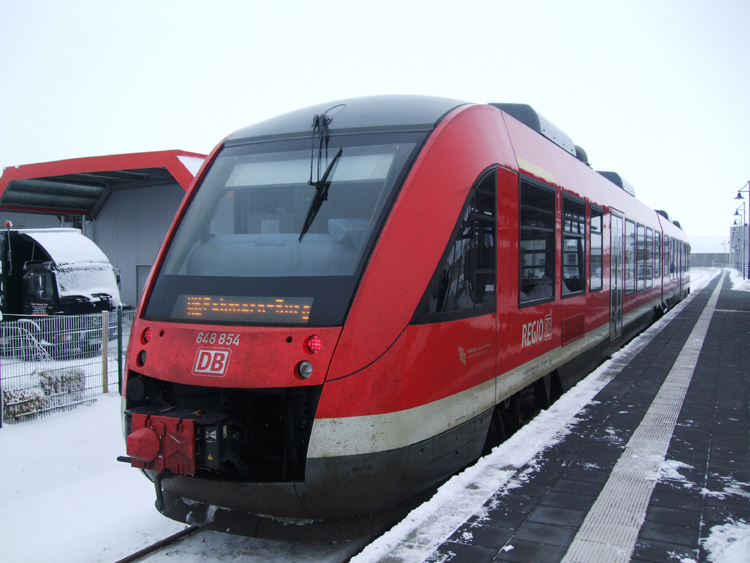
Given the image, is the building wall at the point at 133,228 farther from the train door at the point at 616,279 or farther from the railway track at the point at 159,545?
the railway track at the point at 159,545

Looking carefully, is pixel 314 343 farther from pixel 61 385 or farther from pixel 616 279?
pixel 616 279

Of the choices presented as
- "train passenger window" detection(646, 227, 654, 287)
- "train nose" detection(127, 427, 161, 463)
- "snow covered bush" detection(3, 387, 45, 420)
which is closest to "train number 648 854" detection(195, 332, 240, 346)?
"train nose" detection(127, 427, 161, 463)

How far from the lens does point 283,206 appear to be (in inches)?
167

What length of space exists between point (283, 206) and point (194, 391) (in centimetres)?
135

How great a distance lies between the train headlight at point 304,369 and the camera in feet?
11.5

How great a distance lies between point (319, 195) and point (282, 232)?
348 mm

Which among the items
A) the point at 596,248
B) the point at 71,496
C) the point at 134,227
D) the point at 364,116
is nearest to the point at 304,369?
the point at 364,116

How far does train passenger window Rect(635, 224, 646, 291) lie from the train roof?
912 cm

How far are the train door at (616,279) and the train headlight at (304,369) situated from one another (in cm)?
704

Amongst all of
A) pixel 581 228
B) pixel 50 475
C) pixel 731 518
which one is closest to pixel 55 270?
pixel 50 475

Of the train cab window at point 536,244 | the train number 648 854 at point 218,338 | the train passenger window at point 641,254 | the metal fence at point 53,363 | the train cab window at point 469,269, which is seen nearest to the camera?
the train number 648 854 at point 218,338

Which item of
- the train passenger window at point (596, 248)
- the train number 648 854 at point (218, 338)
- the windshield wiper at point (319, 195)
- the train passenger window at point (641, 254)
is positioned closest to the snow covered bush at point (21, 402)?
the train number 648 854 at point (218, 338)

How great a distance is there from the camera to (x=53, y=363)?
842cm

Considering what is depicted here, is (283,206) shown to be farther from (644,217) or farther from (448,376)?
(644,217)
